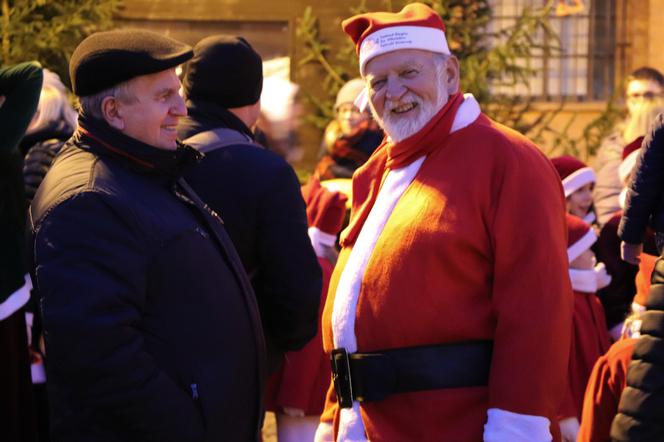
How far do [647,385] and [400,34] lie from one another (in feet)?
4.31

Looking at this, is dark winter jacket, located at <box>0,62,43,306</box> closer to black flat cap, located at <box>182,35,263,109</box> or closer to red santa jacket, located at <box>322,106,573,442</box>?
black flat cap, located at <box>182,35,263,109</box>

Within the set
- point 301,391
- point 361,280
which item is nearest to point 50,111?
point 301,391

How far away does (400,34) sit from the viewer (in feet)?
12.6

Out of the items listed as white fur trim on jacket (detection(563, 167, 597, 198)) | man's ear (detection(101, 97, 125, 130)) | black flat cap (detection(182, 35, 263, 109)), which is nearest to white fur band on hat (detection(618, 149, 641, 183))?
white fur trim on jacket (detection(563, 167, 597, 198))

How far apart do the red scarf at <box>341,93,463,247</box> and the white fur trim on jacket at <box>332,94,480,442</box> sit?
2cm

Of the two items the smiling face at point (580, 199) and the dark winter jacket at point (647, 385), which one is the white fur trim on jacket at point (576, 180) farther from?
the dark winter jacket at point (647, 385)

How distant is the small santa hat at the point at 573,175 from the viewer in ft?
22.5

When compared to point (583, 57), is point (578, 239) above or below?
above

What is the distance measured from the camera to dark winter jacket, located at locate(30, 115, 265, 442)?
3.30 meters

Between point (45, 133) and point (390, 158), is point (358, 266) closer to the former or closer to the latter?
point (390, 158)

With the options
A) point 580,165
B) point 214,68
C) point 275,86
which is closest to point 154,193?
point 214,68

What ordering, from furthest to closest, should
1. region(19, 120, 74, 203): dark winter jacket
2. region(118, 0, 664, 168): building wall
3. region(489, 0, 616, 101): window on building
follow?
1. region(489, 0, 616, 101): window on building
2. region(118, 0, 664, 168): building wall
3. region(19, 120, 74, 203): dark winter jacket

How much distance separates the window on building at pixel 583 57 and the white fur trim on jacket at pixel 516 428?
12.9 m

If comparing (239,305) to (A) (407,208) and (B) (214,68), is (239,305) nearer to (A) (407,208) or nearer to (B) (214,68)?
(A) (407,208)
